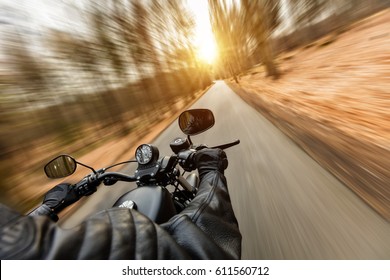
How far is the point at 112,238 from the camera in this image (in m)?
0.58

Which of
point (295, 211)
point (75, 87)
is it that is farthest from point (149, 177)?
point (75, 87)

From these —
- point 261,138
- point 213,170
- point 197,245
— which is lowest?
point 261,138

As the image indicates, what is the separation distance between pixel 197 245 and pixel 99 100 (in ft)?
33.7

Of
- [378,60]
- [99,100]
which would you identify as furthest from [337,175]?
[99,100]

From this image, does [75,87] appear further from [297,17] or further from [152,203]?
[297,17]

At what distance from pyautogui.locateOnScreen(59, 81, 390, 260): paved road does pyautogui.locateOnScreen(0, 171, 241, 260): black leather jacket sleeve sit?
101 centimetres

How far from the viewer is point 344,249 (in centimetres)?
151

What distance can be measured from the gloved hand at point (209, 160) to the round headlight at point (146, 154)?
258 mm

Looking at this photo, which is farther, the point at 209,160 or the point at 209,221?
the point at 209,160

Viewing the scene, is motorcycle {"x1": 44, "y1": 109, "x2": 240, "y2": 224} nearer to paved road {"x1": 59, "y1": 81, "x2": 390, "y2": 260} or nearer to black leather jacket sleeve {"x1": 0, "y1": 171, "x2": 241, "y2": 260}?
black leather jacket sleeve {"x1": 0, "y1": 171, "x2": 241, "y2": 260}

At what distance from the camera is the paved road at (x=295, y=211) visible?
61.7 inches

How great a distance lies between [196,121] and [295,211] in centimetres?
121

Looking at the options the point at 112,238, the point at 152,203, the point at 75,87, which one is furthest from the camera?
the point at 75,87
